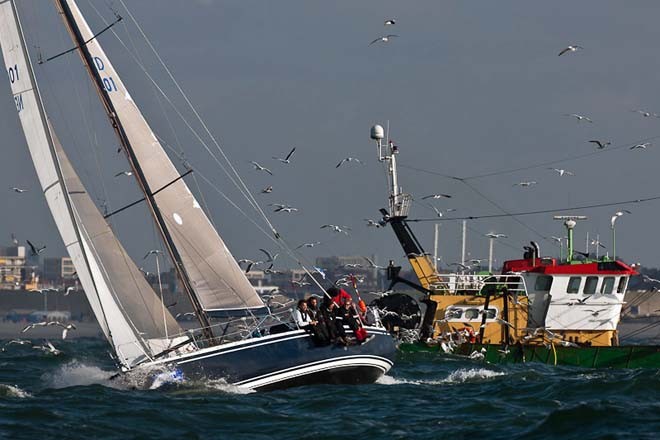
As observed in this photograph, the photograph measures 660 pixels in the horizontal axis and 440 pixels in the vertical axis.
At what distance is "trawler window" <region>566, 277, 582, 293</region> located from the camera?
150ft

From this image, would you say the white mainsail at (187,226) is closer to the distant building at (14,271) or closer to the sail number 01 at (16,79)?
the sail number 01 at (16,79)

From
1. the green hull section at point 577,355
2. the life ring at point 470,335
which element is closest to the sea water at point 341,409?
the green hull section at point 577,355

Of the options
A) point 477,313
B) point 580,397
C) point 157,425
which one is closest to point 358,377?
point 580,397

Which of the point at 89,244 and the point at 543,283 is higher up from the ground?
the point at 89,244

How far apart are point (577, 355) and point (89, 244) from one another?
→ 1758cm

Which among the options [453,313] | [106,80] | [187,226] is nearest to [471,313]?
[453,313]

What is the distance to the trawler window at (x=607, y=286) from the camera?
45688 mm

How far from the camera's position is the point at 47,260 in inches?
6939

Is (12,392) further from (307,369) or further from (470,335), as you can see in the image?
(470,335)

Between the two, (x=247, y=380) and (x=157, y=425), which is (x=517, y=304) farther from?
(x=157, y=425)

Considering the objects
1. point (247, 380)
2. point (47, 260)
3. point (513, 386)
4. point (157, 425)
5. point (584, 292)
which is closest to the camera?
point (157, 425)

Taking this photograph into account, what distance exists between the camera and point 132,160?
31.2m

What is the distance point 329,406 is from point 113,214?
7.17 m

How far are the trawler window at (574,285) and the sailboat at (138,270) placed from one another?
1523cm
